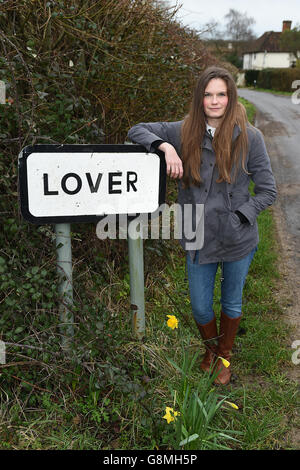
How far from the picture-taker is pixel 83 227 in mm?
3033

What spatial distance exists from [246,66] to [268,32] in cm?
605

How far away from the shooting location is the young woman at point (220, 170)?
2551mm

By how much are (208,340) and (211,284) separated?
37 cm

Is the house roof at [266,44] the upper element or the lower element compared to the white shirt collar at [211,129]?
upper

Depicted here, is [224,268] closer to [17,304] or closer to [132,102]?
[17,304]

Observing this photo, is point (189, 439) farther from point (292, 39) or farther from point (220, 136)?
point (292, 39)

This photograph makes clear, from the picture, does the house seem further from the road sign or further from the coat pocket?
the road sign

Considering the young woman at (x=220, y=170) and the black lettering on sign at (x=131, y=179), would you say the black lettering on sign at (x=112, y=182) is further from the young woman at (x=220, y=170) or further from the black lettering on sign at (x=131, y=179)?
the young woman at (x=220, y=170)

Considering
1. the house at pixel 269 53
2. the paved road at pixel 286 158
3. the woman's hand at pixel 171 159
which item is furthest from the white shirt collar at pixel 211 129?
the house at pixel 269 53

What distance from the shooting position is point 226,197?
2.65 m

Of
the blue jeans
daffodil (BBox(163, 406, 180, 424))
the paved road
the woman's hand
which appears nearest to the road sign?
the woman's hand

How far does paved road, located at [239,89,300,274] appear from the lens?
6.24 m

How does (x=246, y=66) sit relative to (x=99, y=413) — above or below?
Result: above
